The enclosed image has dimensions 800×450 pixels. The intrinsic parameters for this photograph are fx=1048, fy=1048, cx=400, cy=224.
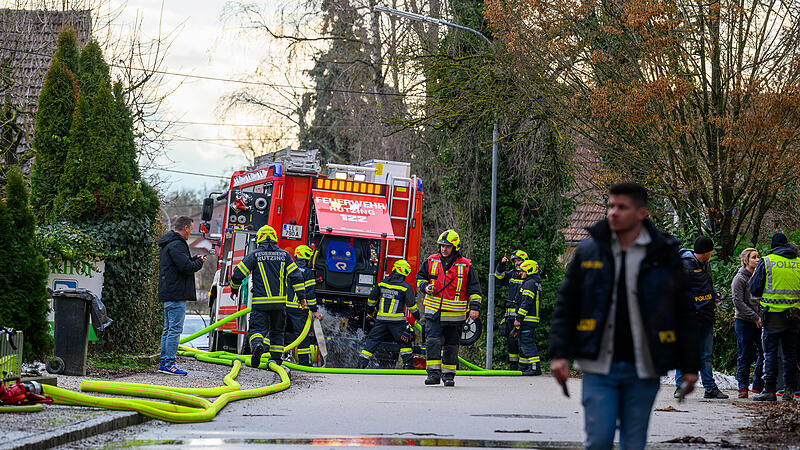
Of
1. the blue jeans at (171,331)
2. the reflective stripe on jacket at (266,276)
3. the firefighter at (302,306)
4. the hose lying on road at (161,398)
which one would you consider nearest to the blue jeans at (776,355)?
the hose lying on road at (161,398)

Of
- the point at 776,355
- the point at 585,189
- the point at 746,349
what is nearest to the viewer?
the point at 776,355

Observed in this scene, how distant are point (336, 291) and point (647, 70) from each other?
6422 mm

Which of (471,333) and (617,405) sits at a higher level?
(617,405)

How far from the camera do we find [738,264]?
16.2 metres

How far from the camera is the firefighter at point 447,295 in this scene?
44.7ft

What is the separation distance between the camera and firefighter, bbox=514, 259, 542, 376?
56.8 ft

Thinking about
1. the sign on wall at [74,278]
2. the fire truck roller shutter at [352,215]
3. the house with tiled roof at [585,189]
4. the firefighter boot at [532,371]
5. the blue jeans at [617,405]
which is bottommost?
the firefighter boot at [532,371]

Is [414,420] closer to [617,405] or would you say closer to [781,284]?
[617,405]

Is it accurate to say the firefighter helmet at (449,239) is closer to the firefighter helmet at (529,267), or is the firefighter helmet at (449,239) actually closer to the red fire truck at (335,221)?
the firefighter helmet at (529,267)

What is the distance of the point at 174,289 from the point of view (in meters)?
13.6

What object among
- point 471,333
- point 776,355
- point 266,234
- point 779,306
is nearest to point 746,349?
point 776,355

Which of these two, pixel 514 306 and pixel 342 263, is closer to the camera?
pixel 514 306

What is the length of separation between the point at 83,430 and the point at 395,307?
9935 millimetres

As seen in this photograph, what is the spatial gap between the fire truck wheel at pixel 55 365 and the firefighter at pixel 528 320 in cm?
790
